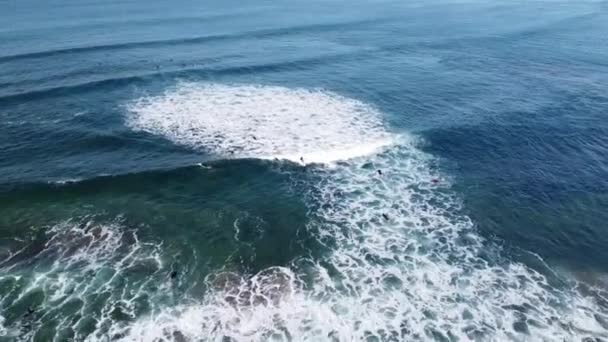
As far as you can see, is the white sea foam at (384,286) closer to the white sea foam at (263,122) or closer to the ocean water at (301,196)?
the ocean water at (301,196)

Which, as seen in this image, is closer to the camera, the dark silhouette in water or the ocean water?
the dark silhouette in water

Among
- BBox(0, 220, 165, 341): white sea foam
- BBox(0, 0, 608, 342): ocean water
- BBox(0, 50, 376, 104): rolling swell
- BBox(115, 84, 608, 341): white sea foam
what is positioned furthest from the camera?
BBox(0, 50, 376, 104): rolling swell

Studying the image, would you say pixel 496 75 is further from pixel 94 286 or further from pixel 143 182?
pixel 94 286

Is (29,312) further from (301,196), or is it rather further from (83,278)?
(301,196)

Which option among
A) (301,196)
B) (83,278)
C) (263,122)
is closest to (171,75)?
(263,122)

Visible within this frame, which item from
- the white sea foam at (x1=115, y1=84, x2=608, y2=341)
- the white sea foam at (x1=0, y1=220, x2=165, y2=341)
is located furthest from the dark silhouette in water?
the white sea foam at (x1=115, y1=84, x2=608, y2=341)

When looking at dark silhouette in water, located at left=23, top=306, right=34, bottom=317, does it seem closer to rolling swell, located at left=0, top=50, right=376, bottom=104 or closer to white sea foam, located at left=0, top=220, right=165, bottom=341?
white sea foam, located at left=0, top=220, right=165, bottom=341
